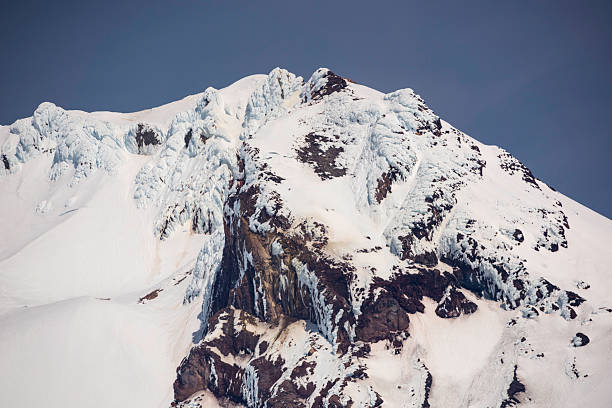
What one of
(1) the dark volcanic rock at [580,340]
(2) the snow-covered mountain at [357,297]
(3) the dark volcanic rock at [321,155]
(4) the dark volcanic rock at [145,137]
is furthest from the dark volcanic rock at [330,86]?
(4) the dark volcanic rock at [145,137]

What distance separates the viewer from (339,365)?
5606 cm

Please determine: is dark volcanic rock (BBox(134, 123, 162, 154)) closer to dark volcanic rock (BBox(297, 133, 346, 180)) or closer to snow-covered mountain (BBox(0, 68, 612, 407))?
snow-covered mountain (BBox(0, 68, 612, 407))

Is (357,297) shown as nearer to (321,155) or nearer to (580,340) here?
(580,340)

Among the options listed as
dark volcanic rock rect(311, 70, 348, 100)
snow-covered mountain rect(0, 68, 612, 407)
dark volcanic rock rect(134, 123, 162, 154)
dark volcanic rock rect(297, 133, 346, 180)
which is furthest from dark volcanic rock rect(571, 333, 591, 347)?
dark volcanic rock rect(134, 123, 162, 154)

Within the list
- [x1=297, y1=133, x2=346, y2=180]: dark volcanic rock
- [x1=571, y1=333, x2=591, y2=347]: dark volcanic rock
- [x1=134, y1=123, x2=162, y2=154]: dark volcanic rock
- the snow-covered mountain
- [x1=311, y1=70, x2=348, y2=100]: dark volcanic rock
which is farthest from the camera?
[x1=134, y1=123, x2=162, y2=154]: dark volcanic rock

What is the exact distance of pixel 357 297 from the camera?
60.5 metres

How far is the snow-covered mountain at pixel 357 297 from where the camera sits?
54312 millimetres

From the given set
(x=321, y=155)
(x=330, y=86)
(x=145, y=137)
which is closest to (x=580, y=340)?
(x=321, y=155)

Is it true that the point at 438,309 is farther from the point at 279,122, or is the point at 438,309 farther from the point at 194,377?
the point at 279,122

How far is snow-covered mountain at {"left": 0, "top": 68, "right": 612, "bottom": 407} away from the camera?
5431 cm

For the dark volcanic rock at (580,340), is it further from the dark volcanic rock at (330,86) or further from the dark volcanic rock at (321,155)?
the dark volcanic rock at (330,86)

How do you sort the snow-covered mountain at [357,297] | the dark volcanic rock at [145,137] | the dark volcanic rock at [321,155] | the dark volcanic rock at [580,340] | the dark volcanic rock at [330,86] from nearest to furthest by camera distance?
the dark volcanic rock at [580,340], the snow-covered mountain at [357,297], the dark volcanic rock at [321,155], the dark volcanic rock at [330,86], the dark volcanic rock at [145,137]

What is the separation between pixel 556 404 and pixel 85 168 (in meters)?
122

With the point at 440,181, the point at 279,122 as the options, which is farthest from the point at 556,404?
the point at 279,122
